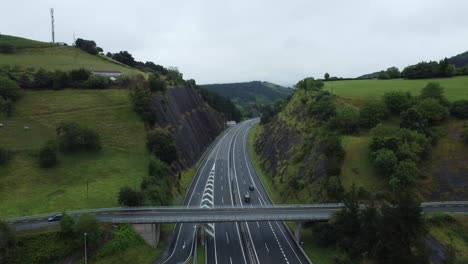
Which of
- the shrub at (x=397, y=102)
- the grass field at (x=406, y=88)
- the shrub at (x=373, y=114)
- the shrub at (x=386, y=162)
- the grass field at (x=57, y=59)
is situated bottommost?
the shrub at (x=386, y=162)

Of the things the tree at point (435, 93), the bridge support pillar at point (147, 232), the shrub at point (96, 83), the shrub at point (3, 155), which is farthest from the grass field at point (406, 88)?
the shrub at point (3, 155)

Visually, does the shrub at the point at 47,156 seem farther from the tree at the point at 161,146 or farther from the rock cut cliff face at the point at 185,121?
the rock cut cliff face at the point at 185,121

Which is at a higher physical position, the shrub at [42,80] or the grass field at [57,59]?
the grass field at [57,59]

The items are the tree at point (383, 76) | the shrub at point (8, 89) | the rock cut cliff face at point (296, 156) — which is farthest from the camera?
the tree at point (383, 76)

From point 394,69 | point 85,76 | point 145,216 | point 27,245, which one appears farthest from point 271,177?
point 394,69

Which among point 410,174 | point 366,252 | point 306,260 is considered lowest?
point 306,260

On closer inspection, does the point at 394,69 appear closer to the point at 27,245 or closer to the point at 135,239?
the point at 135,239

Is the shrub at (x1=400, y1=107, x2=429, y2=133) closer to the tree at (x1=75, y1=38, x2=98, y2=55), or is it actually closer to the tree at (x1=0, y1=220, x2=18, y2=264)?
the tree at (x1=0, y1=220, x2=18, y2=264)

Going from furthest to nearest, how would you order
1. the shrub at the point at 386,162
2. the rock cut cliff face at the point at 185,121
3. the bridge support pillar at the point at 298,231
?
the rock cut cliff face at the point at 185,121, the shrub at the point at 386,162, the bridge support pillar at the point at 298,231
